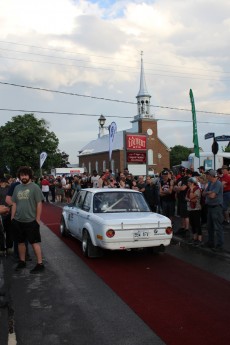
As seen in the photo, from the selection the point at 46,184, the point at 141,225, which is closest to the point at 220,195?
the point at 141,225

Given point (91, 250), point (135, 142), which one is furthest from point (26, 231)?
point (135, 142)

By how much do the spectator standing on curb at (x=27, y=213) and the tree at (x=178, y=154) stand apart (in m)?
103

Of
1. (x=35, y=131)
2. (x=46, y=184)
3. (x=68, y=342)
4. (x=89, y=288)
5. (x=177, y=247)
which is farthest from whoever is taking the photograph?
(x=35, y=131)

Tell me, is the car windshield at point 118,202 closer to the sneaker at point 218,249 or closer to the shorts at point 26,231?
the shorts at point 26,231

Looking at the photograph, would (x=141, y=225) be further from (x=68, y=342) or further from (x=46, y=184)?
(x=46, y=184)

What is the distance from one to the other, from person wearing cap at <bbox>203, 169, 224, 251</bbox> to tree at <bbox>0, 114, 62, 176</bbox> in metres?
56.1

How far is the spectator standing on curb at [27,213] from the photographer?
702cm

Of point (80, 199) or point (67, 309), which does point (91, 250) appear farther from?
point (67, 309)

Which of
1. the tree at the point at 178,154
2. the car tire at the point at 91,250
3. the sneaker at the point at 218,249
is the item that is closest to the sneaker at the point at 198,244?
the sneaker at the point at 218,249

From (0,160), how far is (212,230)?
62.2 metres

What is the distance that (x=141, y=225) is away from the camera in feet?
24.4

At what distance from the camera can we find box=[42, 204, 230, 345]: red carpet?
425cm

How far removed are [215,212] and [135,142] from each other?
1147 centimetres

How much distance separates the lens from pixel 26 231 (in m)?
7.05
